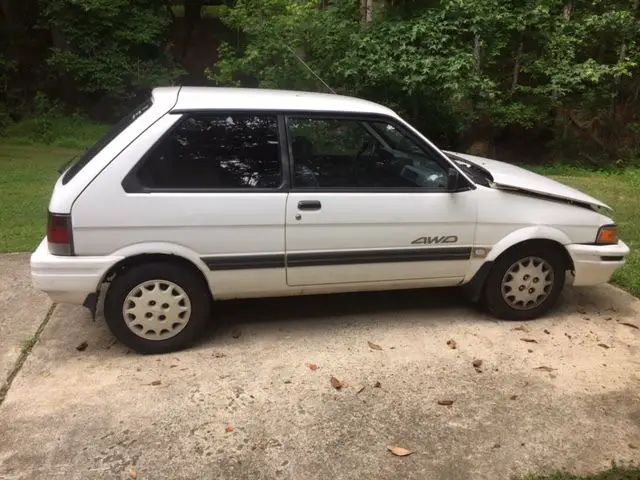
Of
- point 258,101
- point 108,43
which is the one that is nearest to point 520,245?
point 258,101

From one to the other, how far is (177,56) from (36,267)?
13673mm

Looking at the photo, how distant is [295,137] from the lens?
4051mm

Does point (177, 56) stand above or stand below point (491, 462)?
above

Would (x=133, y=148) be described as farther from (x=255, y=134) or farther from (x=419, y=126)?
(x=419, y=126)

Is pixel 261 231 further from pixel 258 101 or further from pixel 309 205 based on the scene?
pixel 258 101

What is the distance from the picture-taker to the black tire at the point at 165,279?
3.84m

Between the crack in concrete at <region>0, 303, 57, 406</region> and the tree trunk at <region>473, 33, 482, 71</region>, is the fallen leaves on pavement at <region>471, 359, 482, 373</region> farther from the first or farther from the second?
the tree trunk at <region>473, 33, 482, 71</region>

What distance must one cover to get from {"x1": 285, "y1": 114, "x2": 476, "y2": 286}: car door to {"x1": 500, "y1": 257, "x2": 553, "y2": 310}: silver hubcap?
404mm

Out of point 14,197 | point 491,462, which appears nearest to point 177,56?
point 14,197

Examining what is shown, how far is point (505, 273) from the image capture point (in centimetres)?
445

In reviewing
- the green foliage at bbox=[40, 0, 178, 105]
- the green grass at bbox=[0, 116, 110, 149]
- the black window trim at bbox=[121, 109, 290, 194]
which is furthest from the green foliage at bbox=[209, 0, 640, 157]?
the black window trim at bbox=[121, 109, 290, 194]

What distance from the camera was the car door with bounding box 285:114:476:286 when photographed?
4020mm

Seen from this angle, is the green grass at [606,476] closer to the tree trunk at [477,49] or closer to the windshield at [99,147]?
the windshield at [99,147]

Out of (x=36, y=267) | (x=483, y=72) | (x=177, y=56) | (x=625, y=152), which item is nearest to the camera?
(x=36, y=267)
